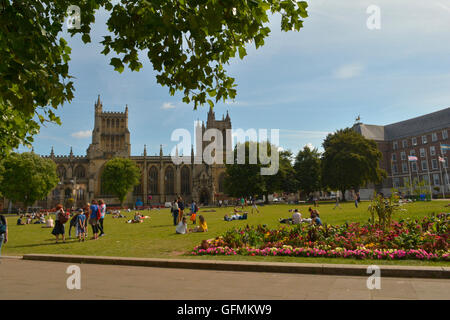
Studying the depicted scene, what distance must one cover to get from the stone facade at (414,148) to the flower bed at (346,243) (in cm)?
5750

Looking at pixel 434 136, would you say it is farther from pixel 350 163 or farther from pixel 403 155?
pixel 350 163

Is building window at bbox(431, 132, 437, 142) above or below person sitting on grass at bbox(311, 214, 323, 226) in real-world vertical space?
above

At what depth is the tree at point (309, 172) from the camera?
Result: 6216 cm

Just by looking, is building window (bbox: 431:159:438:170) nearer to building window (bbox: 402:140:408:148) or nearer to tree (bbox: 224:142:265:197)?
building window (bbox: 402:140:408:148)

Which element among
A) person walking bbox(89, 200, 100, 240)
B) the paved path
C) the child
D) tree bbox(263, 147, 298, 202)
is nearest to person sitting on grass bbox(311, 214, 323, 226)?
the paved path

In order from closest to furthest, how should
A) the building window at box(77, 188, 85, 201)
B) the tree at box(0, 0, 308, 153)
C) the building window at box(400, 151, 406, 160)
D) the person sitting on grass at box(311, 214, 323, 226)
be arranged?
the tree at box(0, 0, 308, 153) → the person sitting on grass at box(311, 214, 323, 226) → the building window at box(400, 151, 406, 160) → the building window at box(77, 188, 85, 201)

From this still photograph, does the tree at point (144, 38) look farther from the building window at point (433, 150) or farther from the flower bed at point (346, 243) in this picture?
the building window at point (433, 150)

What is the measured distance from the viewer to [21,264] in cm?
890

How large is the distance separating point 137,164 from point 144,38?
8103 cm

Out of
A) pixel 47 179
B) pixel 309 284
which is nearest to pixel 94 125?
pixel 47 179

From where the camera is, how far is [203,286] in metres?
5.76

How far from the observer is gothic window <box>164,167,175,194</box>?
3302 inches

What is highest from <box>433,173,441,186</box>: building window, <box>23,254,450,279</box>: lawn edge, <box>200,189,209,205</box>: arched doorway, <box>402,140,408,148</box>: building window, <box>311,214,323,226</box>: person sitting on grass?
<box>402,140,408,148</box>: building window

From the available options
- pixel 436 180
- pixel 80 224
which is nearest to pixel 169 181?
pixel 436 180
